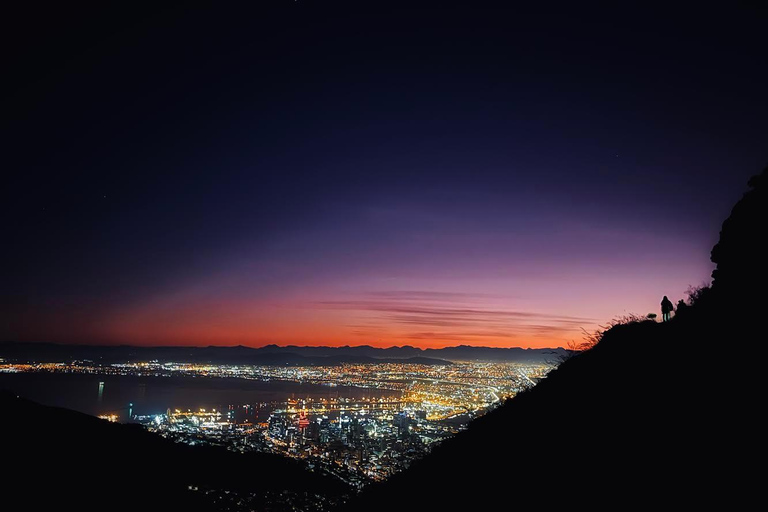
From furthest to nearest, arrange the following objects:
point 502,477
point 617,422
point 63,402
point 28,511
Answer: point 63,402 < point 28,511 < point 502,477 < point 617,422

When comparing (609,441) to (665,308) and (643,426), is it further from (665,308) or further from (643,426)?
(665,308)

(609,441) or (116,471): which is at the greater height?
(609,441)

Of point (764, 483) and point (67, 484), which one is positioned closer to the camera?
point (764, 483)

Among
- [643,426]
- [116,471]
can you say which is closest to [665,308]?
[643,426]

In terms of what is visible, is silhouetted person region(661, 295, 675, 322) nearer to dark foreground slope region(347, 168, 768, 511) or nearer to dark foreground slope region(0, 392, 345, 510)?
dark foreground slope region(347, 168, 768, 511)

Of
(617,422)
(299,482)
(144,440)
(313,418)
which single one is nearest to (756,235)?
(617,422)

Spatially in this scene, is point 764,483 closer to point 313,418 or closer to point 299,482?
point 299,482

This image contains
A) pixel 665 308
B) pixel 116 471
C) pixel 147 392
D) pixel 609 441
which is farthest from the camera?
pixel 147 392
